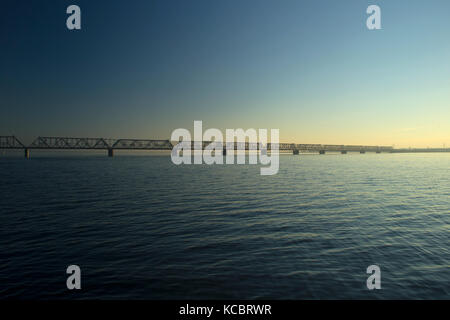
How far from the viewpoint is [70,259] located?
40.2ft

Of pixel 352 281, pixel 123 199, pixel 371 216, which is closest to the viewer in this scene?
pixel 352 281

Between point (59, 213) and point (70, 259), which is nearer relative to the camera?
point (70, 259)

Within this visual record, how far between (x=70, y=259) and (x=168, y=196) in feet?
62.1

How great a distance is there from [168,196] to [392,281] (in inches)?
955

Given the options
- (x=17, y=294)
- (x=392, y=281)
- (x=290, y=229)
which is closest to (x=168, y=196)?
(x=290, y=229)

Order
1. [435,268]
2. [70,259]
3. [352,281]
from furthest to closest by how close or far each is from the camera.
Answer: [70,259] < [435,268] < [352,281]

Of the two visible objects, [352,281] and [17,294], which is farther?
[352,281]

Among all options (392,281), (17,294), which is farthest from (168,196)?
(392,281)

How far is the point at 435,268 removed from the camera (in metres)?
Answer: 11.4
